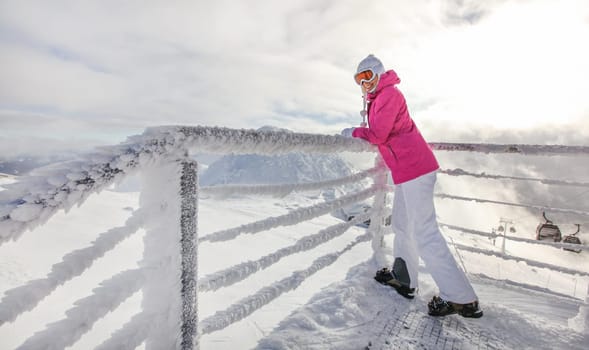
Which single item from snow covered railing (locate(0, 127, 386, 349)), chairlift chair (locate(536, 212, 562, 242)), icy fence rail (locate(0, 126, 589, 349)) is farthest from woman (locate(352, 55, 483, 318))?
chairlift chair (locate(536, 212, 562, 242))

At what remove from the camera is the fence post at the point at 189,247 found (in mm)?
978

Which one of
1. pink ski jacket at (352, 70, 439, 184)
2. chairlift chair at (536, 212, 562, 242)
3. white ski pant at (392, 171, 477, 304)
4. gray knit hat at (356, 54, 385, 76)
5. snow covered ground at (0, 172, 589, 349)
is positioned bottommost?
chairlift chair at (536, 212, 562, 242)

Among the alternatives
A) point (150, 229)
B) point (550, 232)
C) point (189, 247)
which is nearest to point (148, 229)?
point (150, 229)

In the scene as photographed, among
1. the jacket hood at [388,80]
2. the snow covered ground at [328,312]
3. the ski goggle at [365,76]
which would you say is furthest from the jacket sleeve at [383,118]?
the snow covered ground at [328,312]

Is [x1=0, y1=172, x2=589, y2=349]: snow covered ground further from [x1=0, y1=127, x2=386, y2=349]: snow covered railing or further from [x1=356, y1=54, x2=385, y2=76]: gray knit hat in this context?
[x1=356, y1=54, x2=385, y2=76]: gray knit hat

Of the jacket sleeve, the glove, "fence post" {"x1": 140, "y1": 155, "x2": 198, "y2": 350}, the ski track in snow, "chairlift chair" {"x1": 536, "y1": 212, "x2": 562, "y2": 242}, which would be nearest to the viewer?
"fence post" {"x1": 140, "y1": 155, "x2": 198, "y2": 350}

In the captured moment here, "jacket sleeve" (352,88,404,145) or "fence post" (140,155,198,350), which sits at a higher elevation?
"jacket sleeve" (352,88,404,145)

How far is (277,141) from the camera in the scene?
1297mm

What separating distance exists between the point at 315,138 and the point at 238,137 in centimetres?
56

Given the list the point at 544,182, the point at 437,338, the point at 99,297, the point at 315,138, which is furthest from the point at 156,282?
the point at 544,182

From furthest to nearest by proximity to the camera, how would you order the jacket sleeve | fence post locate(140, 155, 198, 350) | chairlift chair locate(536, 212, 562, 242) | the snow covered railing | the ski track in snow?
chairlift chair locate(536, 212, 562, 242), the jacket sleeve, the ski track in snow, fence post locate(140, 155, 198, 350), the snow covered railing

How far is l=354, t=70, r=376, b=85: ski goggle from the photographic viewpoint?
7.65 ft

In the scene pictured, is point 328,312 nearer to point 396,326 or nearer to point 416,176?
point 396,326

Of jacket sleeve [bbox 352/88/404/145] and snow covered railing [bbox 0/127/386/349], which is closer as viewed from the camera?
snow covered railing [bbox 0/127/386/349]
